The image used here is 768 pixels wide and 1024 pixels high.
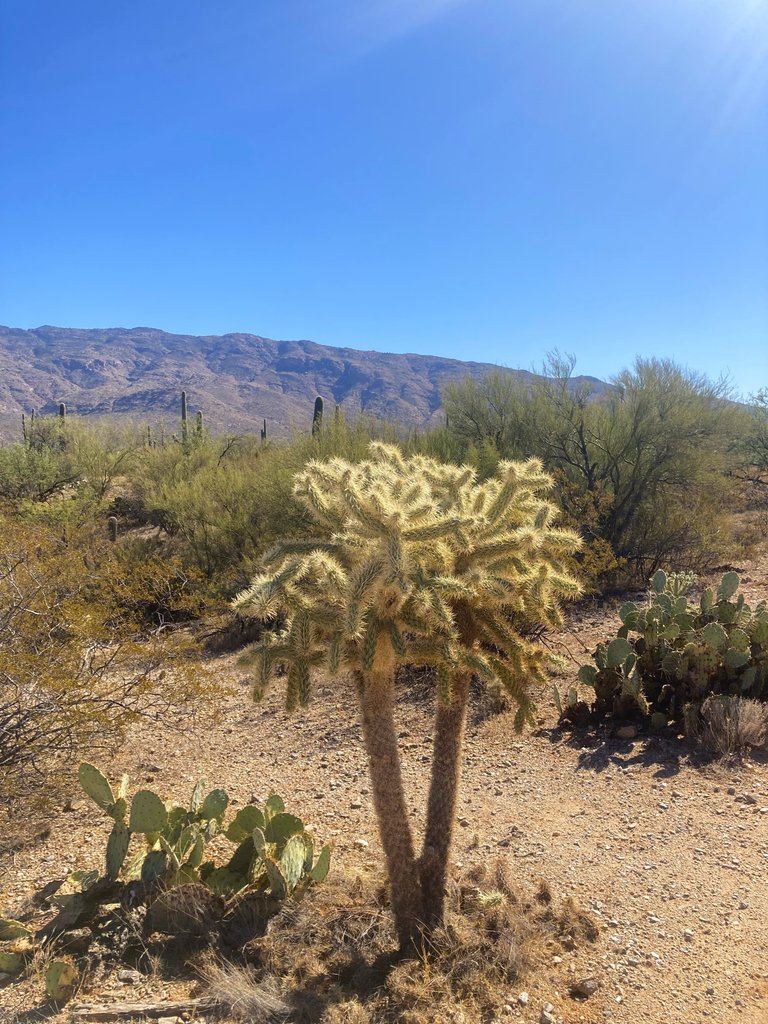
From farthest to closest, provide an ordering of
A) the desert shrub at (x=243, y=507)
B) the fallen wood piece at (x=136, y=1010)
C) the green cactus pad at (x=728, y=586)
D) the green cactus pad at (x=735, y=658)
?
the desert shrub at (x=243, y=507) < the green cactus pad at (x=728, y=586) < the green cactus pad at (x=735, y=658) < the fallen wood piece at (x=136, y=1010)

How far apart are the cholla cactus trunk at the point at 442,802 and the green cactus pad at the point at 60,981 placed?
1546 millimetres

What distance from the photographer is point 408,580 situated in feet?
8.68

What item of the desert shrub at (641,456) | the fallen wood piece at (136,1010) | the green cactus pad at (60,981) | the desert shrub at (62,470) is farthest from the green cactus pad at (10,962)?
the desert shrub at (62,470)

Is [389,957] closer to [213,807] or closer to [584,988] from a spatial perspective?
[584,988]

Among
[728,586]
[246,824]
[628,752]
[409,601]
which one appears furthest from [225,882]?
[728,586]

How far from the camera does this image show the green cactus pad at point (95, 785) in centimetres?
362

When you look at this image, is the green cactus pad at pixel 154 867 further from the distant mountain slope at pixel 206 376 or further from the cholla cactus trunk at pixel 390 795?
the distant mountain slope at pixel 206 376

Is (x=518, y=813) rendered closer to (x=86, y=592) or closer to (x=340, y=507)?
(x=340, y=507)

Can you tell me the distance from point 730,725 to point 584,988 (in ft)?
9.21

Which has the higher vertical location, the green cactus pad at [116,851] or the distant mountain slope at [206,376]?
the distant mountain slope at [206,376]

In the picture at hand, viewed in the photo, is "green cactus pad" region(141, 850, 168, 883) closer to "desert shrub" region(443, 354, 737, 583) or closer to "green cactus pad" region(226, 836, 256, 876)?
"green cactus pad" region(226, 836, 256, 876)

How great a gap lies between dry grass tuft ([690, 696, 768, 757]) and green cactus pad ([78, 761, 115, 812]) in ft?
13.5

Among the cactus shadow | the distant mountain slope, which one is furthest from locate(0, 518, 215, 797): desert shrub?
the distant mountain slope

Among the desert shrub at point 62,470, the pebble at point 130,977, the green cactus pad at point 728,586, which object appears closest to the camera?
the pebble at point 130,977
